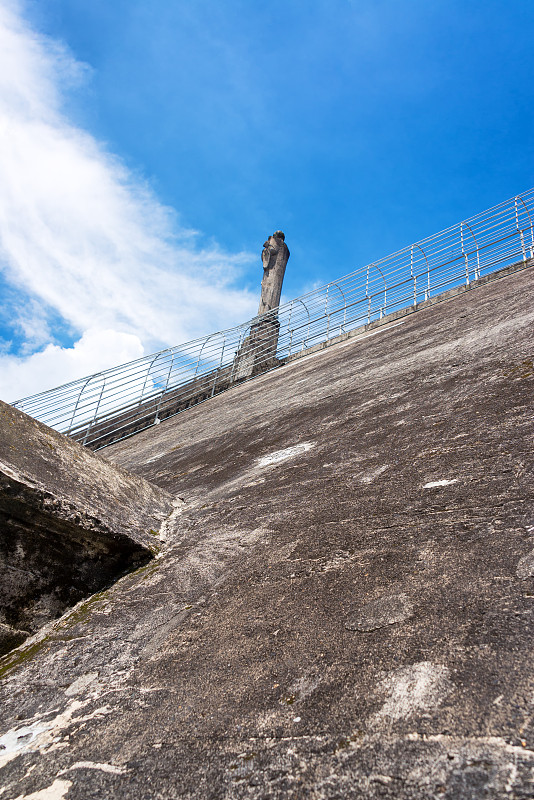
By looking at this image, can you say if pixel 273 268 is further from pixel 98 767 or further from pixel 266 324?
pixel 98 767

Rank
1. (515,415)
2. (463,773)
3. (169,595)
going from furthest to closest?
(515,415) < (169,595) < (463,773)

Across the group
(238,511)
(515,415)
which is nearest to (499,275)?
(515,415)

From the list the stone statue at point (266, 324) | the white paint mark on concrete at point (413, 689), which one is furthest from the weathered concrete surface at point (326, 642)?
the stone statue at point (266, 324)

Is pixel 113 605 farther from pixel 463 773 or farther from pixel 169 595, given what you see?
pixel 463 773

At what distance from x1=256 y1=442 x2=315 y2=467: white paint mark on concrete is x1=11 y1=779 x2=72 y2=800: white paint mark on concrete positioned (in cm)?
175

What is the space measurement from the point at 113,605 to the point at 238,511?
24.8 inches

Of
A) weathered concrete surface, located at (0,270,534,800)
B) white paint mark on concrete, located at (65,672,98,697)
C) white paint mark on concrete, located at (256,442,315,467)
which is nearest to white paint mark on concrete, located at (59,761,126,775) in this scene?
weathered concrete surface, located at (0,270,534,800)

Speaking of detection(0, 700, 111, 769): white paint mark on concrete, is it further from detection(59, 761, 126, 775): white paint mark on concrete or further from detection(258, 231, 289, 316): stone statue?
A: detection(258, 231, 289, 316): stone statue

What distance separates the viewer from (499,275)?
21.6ft

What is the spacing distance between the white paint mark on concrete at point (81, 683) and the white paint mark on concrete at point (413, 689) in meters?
0.80

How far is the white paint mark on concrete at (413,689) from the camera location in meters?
0.94

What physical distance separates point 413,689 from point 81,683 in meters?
0.89

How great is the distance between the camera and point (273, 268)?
38.3 feet

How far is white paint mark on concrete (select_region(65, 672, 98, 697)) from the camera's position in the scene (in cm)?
139
